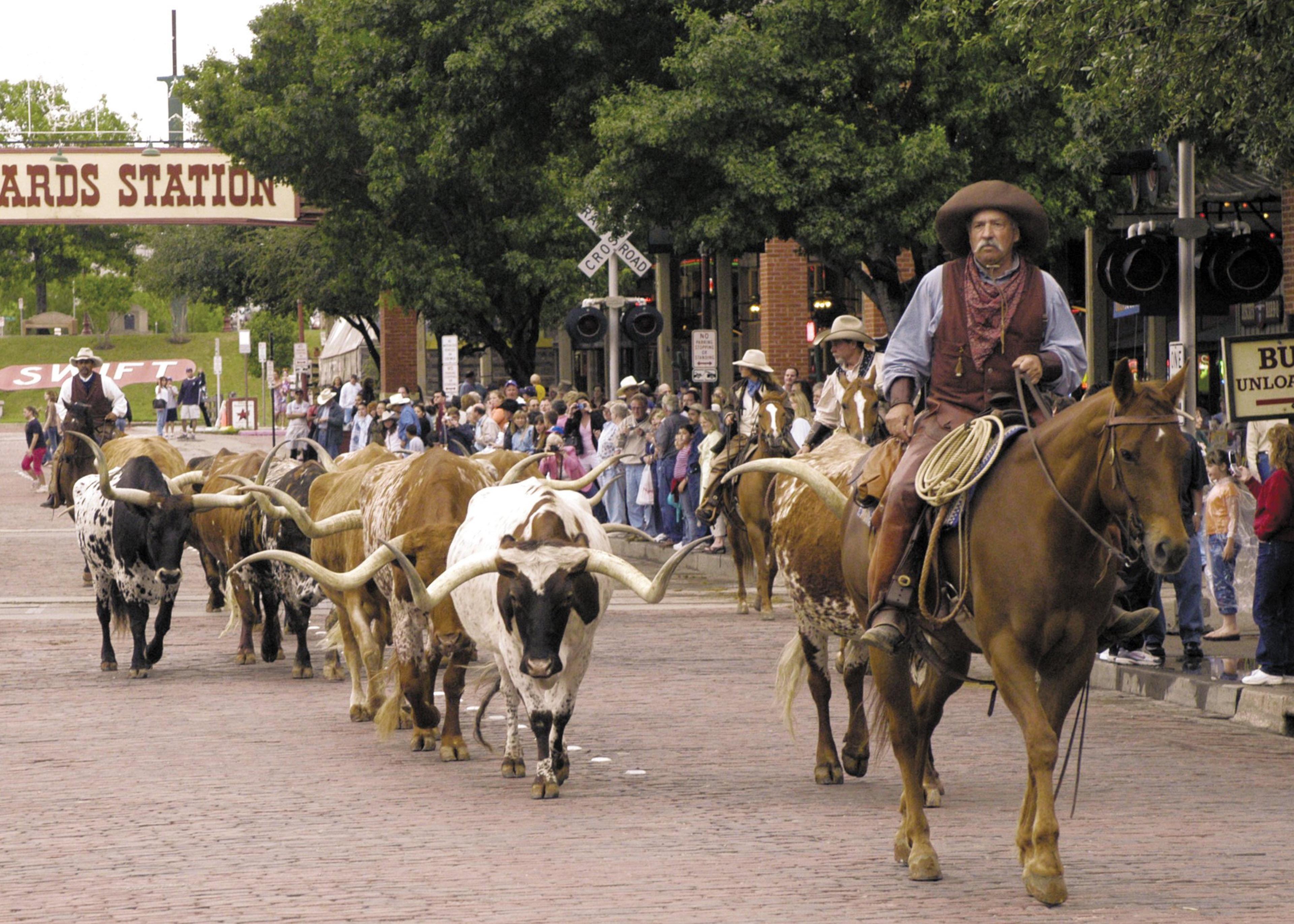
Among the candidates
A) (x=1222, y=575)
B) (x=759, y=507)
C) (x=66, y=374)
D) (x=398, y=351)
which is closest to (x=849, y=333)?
(x=1222, y=575)

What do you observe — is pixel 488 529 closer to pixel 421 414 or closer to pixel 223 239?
pixel 421 414

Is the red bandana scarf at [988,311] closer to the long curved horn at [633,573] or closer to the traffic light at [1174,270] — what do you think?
the long curved horn at [633,573]

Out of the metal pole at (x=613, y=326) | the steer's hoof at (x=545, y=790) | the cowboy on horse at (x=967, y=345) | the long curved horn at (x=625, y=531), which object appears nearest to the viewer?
the cowboy on horse at (x=967, y=345)

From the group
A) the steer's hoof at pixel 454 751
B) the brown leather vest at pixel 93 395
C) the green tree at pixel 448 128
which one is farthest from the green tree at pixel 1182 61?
the green tree at pixel 448 128

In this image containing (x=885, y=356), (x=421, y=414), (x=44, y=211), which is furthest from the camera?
(x=44, y=211)

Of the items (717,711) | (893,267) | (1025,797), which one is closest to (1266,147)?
(717,711)

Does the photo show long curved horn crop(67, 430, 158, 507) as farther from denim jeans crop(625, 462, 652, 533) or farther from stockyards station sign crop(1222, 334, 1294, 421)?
denim jeans crop(625, 462, 652, 533)

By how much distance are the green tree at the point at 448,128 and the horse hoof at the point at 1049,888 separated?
19.8 metres

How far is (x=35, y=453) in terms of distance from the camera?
3884cm

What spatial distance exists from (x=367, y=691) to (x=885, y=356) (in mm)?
5222

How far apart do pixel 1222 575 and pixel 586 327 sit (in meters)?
13.3

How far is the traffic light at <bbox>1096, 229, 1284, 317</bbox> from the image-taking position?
15953mm

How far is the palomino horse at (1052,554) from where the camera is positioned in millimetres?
6895

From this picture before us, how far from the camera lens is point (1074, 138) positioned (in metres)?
22.0
